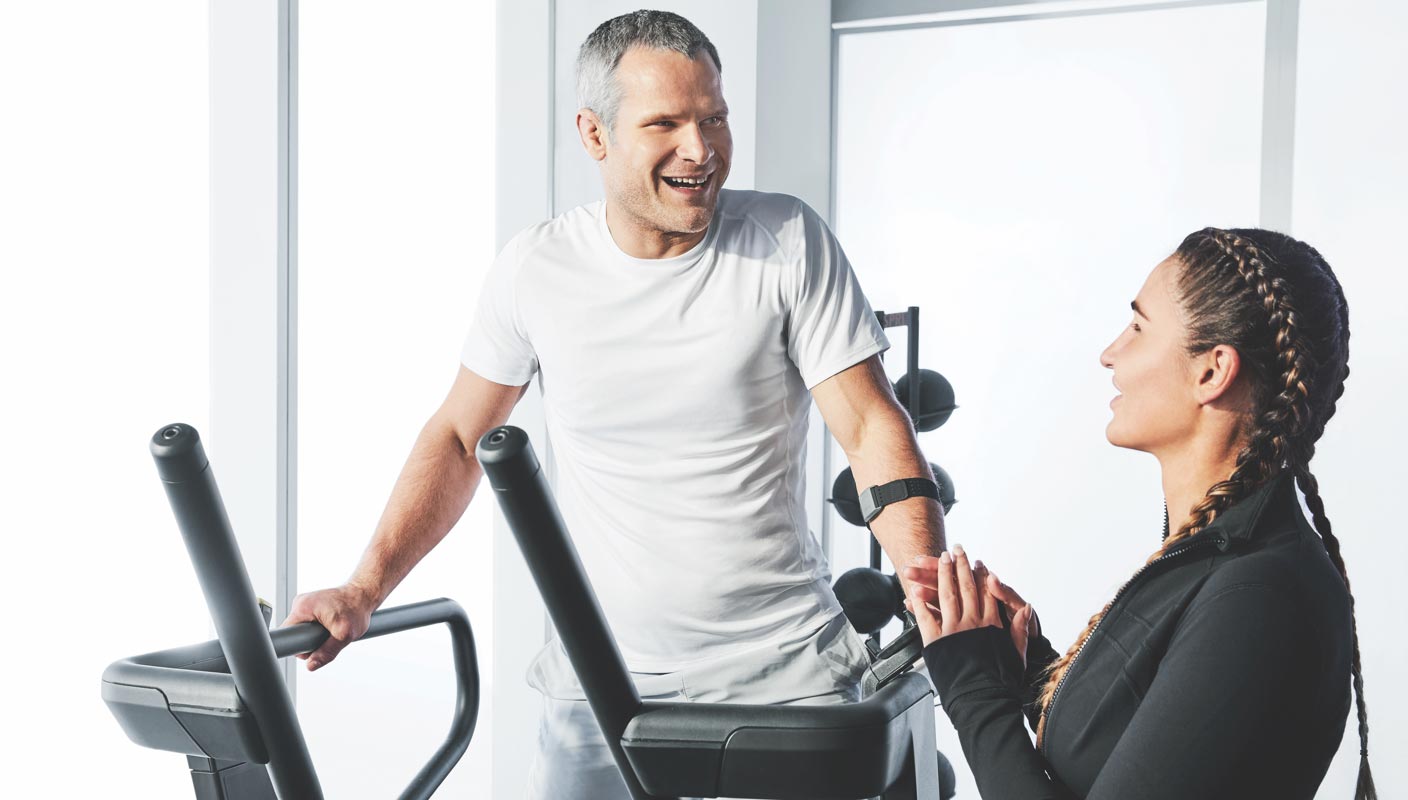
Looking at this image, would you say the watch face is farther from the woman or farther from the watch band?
the woman

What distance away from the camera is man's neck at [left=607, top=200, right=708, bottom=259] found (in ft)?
5.81

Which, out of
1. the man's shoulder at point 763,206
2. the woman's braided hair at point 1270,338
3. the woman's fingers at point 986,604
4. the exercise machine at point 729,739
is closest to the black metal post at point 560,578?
the exercise machine at point 729,739

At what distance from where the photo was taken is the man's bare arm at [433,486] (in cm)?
171

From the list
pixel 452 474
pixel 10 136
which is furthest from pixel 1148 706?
pixel 10 136

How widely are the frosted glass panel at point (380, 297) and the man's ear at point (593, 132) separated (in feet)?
3.80

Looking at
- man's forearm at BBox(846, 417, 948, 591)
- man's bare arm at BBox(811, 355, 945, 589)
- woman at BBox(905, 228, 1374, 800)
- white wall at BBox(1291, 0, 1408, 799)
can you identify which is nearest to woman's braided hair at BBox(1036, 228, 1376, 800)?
woman at BBox(905, 228, 1374, 800)

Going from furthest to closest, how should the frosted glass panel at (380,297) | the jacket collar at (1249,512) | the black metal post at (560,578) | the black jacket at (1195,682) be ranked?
the frosted glass panel at (380,297)
the jacket collar at (1249,512)
the black jacket at (1195,682)
the black metal post at (560,578)

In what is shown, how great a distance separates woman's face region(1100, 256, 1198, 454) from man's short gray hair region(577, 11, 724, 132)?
711 mm

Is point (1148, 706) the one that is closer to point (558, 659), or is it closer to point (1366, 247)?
point (558, 659)

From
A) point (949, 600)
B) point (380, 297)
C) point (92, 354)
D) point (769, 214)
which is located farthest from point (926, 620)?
point (380, 297)

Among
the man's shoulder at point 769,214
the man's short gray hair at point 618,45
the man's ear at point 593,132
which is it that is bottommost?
the man's shoulder at point 769,214

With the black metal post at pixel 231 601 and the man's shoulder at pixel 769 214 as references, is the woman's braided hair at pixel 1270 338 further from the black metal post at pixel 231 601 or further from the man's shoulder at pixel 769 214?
the black metal post at pixel 231 601

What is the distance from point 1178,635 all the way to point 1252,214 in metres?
2.74

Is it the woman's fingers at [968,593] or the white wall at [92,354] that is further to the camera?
the white wall at [92,354]
